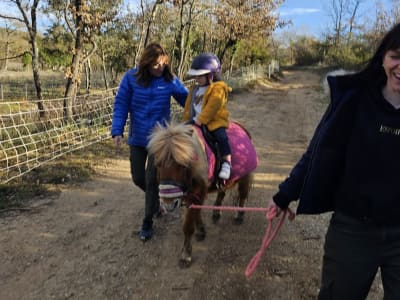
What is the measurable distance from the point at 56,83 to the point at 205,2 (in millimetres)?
17436

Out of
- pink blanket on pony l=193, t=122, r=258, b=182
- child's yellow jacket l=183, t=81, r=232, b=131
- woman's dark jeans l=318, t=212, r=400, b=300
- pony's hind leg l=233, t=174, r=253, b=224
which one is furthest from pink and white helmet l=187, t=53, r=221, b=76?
woman's dark jeans l=318, t=212, r=400, b=300

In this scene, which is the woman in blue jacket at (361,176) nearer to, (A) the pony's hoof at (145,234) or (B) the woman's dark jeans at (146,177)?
(B) the woman's dark jeans at (146,177)

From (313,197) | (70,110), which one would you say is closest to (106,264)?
(313,197)

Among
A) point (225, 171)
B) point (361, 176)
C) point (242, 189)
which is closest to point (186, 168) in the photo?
point (225, 171)

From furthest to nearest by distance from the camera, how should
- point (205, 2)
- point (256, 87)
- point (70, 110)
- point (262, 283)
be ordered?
point (256, 87) → point (205, 2) → point (70, 110) → point (262, 283)

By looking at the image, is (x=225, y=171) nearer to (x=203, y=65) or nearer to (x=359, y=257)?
(x=203, y=65)

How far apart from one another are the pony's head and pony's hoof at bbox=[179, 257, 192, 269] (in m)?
0.73

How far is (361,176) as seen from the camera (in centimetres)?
157

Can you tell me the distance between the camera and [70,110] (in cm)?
860

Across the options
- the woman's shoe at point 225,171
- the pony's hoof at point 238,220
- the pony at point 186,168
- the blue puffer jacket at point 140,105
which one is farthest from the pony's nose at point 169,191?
the pony's hoof at point 238,220

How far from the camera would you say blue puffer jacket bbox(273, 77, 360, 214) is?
159 cm

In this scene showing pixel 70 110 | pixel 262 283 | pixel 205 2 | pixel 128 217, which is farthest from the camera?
pixel 205 2

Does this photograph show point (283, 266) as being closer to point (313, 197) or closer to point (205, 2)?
point (313, 197)

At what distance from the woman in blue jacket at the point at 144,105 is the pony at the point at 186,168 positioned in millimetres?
552
